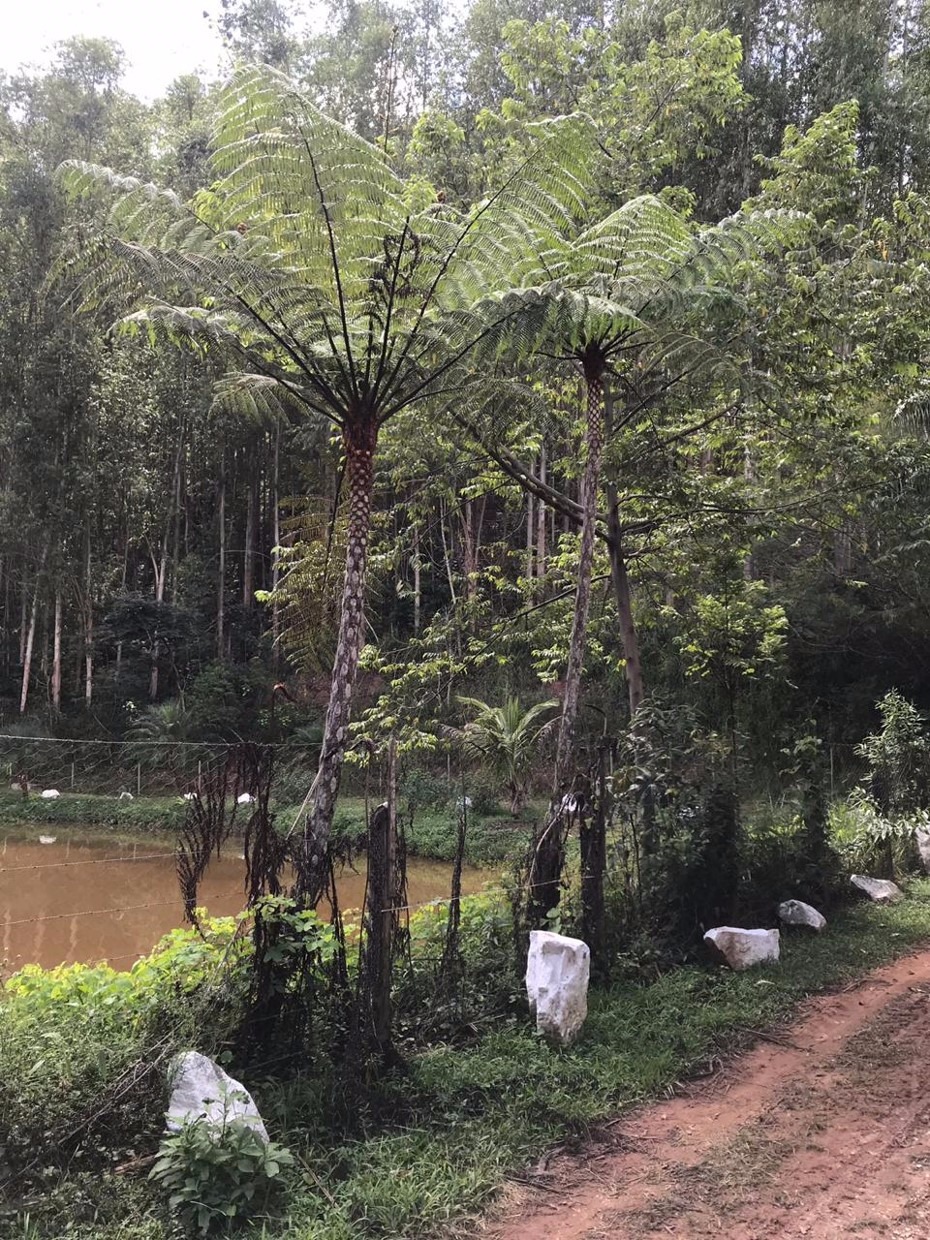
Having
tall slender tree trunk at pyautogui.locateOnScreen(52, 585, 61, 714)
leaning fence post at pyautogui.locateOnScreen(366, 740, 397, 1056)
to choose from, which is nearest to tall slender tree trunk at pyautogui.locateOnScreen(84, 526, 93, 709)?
tall slender tree trunk at pyautogui.locateOnScreen(52, 585, 61, 714)

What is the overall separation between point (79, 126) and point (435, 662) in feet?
67.4

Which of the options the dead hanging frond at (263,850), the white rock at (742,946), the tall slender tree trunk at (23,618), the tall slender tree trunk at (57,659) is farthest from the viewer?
the tall slender tree trunk at (23,618)

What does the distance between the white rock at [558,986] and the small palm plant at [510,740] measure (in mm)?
8004

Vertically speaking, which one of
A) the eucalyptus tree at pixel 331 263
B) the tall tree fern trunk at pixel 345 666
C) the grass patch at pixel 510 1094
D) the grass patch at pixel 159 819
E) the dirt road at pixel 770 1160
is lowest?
the grass patch at pixel 159 819

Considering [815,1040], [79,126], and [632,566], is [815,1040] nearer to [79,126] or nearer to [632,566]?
[632,566]

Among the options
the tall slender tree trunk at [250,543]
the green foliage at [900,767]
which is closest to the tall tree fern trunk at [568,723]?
the green foliage at [900,767]

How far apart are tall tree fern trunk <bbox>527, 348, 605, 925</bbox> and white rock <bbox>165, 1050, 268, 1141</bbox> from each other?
2.15 meters

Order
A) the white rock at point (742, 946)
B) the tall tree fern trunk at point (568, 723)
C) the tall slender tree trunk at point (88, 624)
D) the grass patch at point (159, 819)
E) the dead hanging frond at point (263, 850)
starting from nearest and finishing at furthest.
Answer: the dead hanging frond at point (263, 850)
the tall tree fern trunk at point (568, 723)
the white rock at point (742, 946)
the grass patch at point (159, 819)
the tall slender tree trunk at point (88, 624)

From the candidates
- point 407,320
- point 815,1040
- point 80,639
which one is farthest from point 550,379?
point 80,639

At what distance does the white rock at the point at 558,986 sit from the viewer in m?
4.26

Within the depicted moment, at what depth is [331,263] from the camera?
15.8 ft

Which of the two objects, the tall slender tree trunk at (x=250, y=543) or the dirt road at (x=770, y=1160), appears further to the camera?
the tall slender tree trunk at (x=250, y=543)

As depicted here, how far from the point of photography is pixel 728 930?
5.47 metres

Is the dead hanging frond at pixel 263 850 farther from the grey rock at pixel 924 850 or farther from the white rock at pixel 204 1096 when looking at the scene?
the grey rock at pixel 924 850
